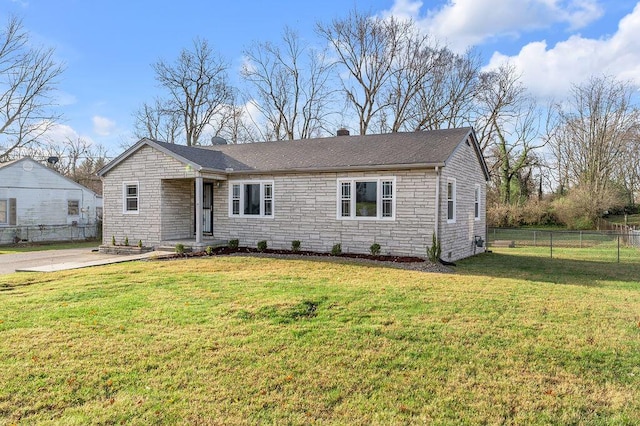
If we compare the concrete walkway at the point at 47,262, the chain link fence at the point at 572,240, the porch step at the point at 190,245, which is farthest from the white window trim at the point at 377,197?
the chain link fence at the point at 572,240

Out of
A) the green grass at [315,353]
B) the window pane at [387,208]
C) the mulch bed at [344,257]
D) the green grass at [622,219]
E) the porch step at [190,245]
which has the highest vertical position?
the window pane at [387,208]

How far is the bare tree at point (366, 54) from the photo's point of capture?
31531 millimetres

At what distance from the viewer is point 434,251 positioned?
1186cm

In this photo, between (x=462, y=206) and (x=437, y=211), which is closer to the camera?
(x=437, y=211)

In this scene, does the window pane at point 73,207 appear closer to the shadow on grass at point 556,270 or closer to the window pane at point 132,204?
the window pane at point 132,204

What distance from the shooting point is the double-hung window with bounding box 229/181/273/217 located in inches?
583

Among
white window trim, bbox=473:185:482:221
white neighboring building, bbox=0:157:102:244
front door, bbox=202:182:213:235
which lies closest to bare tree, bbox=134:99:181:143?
white neighboring building, bbox=0:157:102:244

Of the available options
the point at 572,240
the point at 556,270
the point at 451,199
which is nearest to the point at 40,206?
the point at 451,199

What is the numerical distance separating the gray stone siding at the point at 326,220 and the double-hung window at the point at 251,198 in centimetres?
20

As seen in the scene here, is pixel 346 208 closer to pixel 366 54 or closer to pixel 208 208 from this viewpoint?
pixel 208 208

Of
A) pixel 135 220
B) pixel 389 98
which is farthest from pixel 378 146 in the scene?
pixel 389 98

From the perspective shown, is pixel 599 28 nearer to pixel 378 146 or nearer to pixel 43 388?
pixel 378 146

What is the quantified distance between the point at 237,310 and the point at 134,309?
1611 millimetres

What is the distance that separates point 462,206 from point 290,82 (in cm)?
2288
